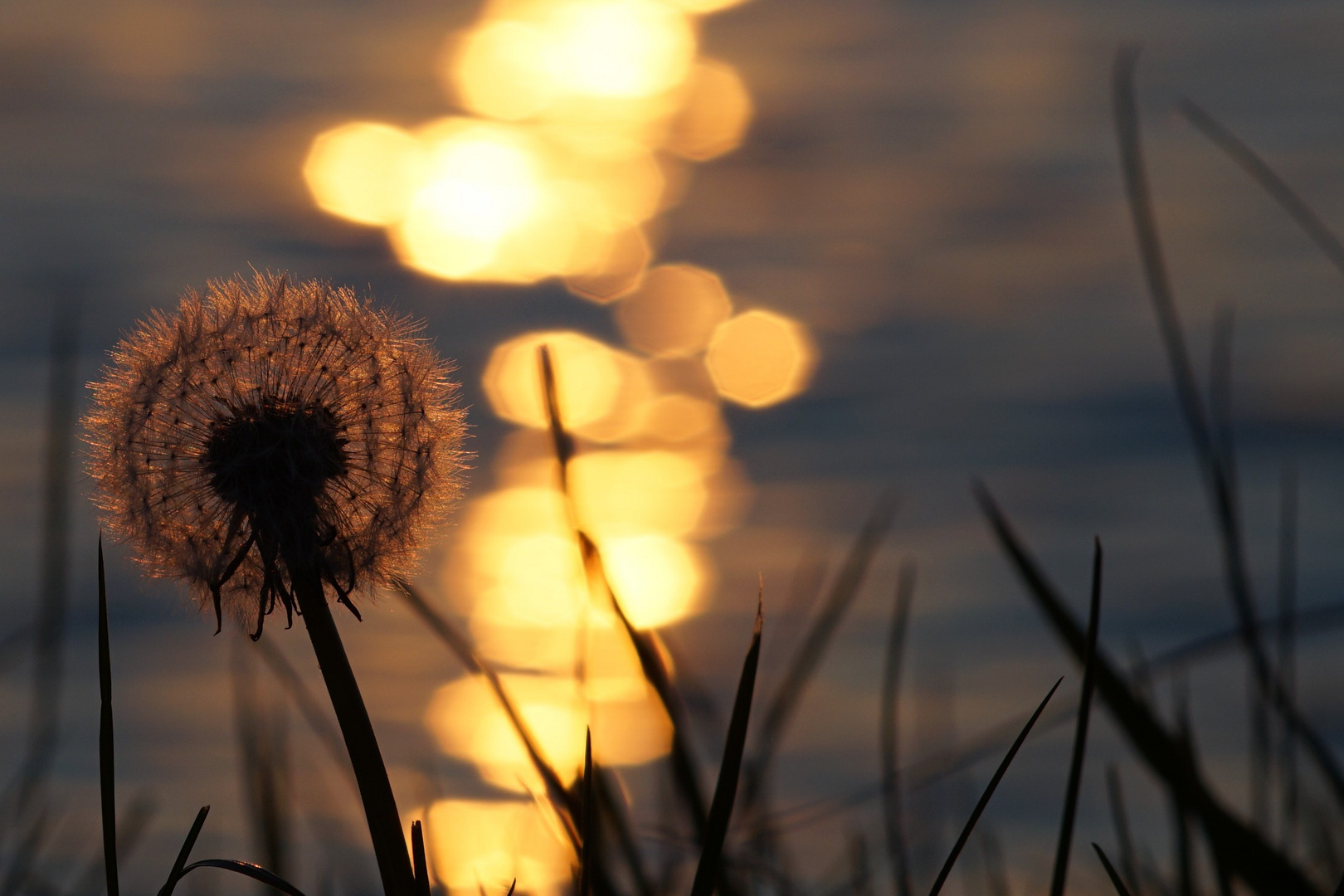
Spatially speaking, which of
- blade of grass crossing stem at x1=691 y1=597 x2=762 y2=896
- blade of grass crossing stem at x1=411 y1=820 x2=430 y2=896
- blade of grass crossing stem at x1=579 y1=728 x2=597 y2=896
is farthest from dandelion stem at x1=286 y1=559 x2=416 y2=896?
blade of grass crossing stem at x1=691 y1=597 x2=762 y2=896

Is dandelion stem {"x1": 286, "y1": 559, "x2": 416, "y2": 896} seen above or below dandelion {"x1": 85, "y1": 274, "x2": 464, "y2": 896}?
below

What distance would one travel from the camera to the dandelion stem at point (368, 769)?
230cm

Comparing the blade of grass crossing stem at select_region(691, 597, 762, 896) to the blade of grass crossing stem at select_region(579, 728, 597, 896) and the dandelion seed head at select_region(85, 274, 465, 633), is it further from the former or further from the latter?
the dandelion seed head at select_region(85, 274, 465, 633)

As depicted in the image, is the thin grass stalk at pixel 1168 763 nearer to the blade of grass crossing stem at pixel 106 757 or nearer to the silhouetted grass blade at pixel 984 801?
the silhouetted grass blade at pixel 984 801

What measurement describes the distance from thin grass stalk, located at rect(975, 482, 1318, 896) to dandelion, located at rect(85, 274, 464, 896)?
79.3 inches

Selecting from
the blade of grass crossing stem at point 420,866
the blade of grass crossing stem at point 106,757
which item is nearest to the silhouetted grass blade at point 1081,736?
the blade of grass crossing stem at point 420,866

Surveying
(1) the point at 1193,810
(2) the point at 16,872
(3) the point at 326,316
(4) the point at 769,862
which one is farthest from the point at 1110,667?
(3) the point at 326,316

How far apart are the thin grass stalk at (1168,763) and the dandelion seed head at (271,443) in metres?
2.14

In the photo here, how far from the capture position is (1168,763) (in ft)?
4.92

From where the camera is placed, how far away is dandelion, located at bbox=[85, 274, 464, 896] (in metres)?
3.35

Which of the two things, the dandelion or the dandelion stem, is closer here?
the dandelion stem

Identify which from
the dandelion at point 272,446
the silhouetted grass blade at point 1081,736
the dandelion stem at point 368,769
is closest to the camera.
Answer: the silhouetted grass blade at point 1081,736

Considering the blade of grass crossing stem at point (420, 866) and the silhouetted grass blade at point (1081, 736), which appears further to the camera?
the blade of grass crossing stem at point (420, 866)

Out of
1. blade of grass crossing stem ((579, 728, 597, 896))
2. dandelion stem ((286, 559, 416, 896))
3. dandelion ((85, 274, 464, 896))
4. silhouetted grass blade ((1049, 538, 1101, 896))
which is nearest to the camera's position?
silhouetted grass blade ((1049, 538, 1101, 896))
